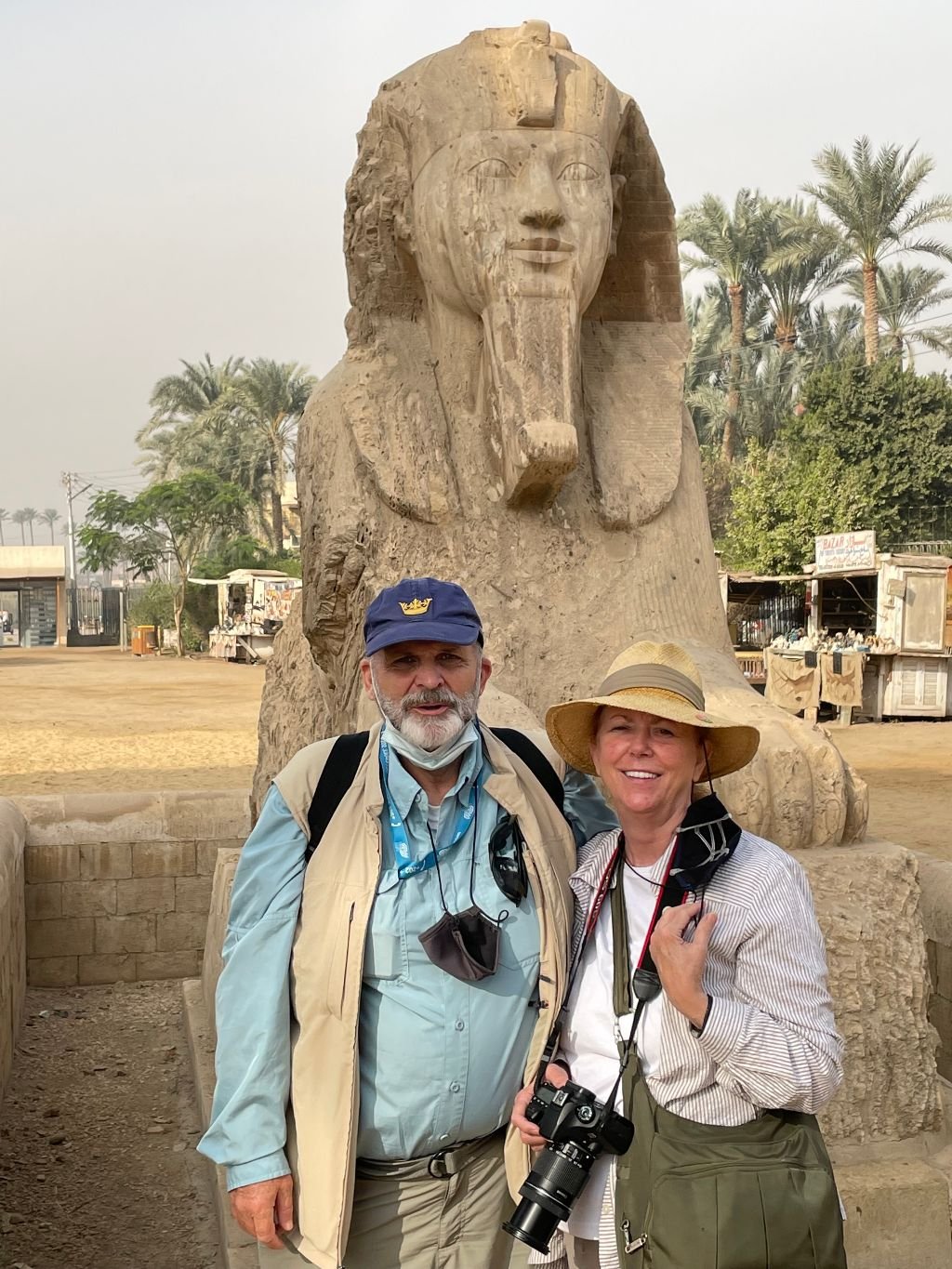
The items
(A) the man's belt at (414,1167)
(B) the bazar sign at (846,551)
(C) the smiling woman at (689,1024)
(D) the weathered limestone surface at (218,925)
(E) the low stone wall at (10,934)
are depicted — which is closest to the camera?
(C) the smiling woman at (689,1024)

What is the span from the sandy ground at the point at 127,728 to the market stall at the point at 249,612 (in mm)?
969

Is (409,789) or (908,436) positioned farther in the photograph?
(908,436)

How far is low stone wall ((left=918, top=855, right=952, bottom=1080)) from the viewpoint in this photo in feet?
12.0

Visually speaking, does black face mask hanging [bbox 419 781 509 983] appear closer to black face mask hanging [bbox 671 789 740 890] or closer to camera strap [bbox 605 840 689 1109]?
camera strap [bbox 605 840 689 1109]

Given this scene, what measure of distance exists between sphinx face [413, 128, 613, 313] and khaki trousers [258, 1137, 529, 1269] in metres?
1.84

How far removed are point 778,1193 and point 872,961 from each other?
45.6 inches

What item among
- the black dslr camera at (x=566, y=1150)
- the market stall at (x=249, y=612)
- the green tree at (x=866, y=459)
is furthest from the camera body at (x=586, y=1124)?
the market stall at (x=249, y=612)

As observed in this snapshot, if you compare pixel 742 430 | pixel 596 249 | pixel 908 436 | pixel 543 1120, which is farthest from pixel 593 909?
pixel 742 430

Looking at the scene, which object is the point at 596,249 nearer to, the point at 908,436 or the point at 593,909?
the point at 593,909

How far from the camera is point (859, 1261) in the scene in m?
2.38

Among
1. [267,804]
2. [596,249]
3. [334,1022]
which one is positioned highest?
[596,249]

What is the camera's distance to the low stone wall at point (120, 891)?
535cm

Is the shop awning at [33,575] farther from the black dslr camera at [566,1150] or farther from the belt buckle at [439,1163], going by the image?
the black dslr camera at [566,1150]

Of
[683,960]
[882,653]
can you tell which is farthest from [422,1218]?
[882,653]
